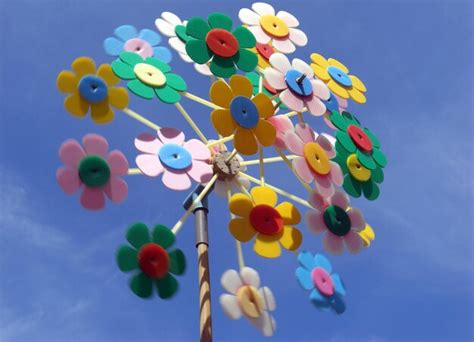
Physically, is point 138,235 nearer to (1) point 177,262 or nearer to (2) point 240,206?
(1) point 177,262

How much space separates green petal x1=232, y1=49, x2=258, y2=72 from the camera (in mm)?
6137

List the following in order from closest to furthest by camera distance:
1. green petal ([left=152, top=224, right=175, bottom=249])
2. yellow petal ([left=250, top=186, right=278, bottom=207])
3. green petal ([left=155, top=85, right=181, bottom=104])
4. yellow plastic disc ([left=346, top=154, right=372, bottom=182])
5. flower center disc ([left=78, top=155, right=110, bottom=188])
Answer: flower center disc ([left=78, top=155, right=110, bottom=188]) < green petal ([left=152, top=224, right=175, bottom=249]) < yellow petal ([left=250, top=186, right=278, bottom=207]) < green petal ([left=155, top=85, right=181, bottom=104]) < yellow plastic disc ([left=346, top=154, right=372, bottom=182])

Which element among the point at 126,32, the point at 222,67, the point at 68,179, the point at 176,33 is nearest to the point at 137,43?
the point at 126,32

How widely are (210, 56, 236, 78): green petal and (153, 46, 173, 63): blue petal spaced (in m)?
0.59

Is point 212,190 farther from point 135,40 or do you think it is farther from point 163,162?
point 135,40

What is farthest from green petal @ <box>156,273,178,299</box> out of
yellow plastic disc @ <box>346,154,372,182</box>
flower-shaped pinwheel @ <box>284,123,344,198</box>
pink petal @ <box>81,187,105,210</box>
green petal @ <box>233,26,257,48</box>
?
green petal @ <box>233,26,257,48</box>

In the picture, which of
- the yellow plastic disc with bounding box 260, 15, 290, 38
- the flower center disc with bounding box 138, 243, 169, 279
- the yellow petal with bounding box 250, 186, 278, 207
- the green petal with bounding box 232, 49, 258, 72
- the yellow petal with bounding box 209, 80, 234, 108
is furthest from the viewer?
the yellow plastic disc with bounding box 260, 15, 290, 38

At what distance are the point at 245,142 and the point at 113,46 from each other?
5.66ft

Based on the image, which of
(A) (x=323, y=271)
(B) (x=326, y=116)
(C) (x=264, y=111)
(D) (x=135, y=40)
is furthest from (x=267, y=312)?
(D) (x=135, y=40)

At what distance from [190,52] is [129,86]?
67 cm

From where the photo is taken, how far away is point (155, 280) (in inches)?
201

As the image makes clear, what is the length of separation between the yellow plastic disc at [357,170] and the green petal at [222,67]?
1.35 metres

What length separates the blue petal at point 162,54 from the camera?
254 inches

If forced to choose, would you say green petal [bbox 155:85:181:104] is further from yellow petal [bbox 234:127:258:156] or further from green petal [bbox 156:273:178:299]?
green petal [bbox 156:273:178:299]
